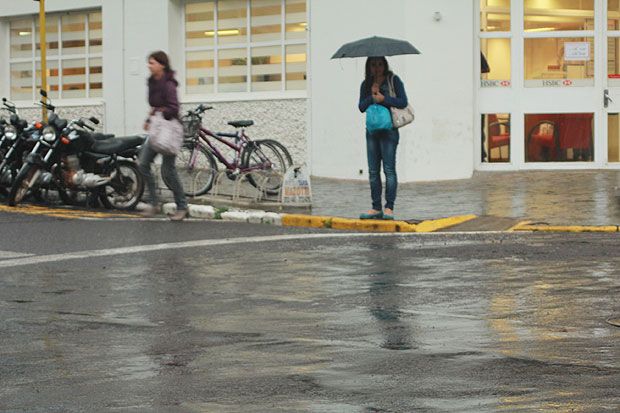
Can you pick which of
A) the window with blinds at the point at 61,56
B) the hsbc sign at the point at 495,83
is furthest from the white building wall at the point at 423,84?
the window with blinds at the point at 61,56

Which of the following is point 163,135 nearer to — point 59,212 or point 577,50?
point 59,212

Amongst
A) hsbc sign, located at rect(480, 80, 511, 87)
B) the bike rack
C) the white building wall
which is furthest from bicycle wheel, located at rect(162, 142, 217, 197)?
hsbc sign, located at rect(480, 80, 511, 87)

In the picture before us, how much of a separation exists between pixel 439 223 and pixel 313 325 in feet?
23.7

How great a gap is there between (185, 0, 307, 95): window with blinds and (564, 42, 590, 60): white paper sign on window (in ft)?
15.4

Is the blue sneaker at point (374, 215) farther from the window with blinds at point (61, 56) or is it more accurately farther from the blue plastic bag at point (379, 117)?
the window with blinds at point (61, 56)

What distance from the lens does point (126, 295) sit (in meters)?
10.2

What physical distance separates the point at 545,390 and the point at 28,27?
24054 mm

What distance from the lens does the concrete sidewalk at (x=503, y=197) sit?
16594mm

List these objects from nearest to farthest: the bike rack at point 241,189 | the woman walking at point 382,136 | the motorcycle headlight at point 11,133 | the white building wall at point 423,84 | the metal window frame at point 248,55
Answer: the woman walking at point 382,136
the bike rack at point 241,189
the motorcycle headlight at point 11,133
the white building wall at point 423,84
the metal window frame at point 248,55

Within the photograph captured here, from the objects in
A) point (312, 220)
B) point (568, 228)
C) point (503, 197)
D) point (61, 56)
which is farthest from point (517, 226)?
point (61, 56)

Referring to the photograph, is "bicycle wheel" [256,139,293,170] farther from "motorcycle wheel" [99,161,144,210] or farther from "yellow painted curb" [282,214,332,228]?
"yellow painted curb" [282,214,332,228]

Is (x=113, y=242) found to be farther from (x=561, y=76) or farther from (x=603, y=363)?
(x=561, y=76)

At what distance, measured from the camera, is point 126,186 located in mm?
18094

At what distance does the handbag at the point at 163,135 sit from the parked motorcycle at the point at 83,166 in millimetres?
1505
